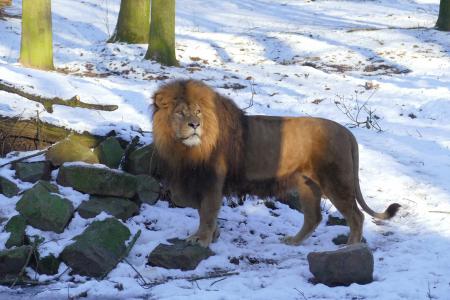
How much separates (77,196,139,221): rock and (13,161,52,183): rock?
644 millimetres

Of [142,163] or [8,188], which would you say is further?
[142,163]

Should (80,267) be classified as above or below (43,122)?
below

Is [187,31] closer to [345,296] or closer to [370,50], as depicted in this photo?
[370,50]

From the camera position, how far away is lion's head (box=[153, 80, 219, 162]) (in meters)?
6.22

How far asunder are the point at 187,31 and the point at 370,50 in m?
5.72

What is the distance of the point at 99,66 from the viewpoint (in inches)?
574

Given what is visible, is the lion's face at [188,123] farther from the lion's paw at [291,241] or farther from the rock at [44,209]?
the lion's paw at [291,241]

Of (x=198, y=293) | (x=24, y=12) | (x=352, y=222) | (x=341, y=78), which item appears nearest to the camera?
(x=198, y=293)

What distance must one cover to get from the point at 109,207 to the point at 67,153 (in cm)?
86

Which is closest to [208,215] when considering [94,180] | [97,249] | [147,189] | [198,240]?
→ [198,240]

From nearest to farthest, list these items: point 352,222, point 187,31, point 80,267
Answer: point 80,267
point 352,222
point 187,31

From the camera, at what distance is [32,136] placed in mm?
7523

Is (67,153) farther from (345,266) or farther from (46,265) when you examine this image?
(345,266)

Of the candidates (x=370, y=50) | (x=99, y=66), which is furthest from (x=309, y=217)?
(x=370, y=50)
